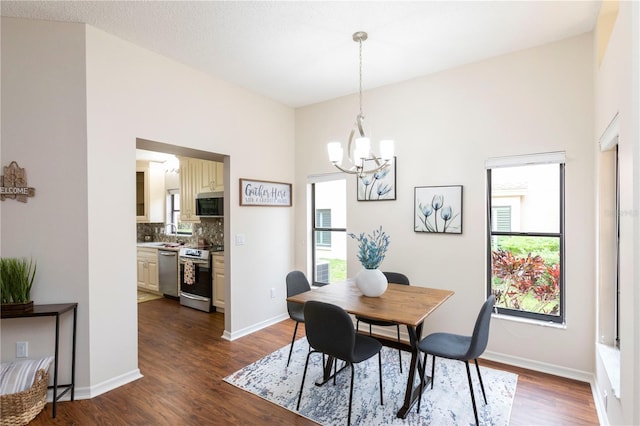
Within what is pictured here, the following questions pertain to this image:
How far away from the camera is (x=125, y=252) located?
2.78m

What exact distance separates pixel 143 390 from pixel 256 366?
0.95 m

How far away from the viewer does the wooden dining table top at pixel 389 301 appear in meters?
2.14

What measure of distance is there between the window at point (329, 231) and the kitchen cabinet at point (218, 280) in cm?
134

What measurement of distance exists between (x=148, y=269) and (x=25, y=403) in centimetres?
377

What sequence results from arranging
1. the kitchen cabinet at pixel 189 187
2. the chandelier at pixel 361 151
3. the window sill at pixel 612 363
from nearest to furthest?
the window sill at pixel 612 363 → the chandelier at pixel 361 151 → the kitchen cabinet at pixel 189 187

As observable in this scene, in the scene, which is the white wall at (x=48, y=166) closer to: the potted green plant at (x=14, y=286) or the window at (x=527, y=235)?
the potted green plant at (x=14, y=286)

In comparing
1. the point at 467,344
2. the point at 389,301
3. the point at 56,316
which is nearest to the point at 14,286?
the point at 56,316

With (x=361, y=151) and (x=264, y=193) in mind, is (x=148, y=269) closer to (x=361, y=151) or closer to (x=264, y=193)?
(x=264, y=193)

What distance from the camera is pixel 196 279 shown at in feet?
15.9

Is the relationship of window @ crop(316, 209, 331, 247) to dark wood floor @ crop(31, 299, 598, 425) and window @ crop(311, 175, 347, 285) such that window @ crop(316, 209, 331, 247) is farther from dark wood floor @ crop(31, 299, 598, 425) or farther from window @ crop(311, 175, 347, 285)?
dark wood floor @ crop(31, 299, 598, 425)

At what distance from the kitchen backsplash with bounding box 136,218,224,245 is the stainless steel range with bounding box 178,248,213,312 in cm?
53

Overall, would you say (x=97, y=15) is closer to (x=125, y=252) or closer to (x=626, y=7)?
(x=125, y=252)

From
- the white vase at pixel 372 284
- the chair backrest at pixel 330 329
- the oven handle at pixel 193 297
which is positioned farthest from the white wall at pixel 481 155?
the oven handle at pixel 193 297

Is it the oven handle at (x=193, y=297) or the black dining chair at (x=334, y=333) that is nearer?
the black dining chair at (x=334, y=333)
